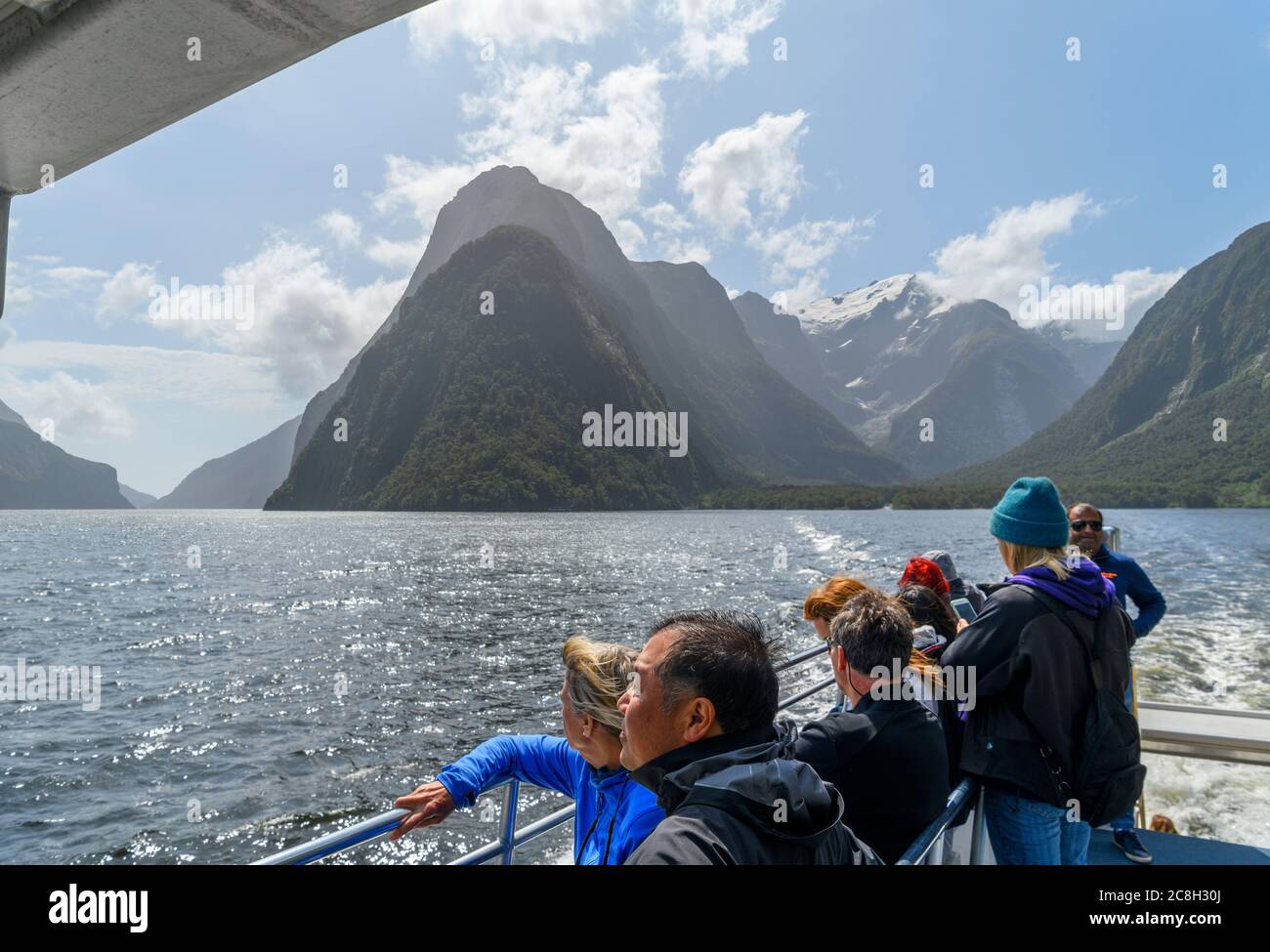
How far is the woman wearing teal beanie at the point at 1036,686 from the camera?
2701 mm

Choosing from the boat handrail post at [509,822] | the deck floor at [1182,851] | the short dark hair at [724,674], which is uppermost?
the short dark hair at [724,674]

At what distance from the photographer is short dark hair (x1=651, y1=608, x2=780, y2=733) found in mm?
1618

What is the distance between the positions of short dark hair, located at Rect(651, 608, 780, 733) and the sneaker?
4.15 metres

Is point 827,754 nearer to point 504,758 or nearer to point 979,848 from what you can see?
point 979,848

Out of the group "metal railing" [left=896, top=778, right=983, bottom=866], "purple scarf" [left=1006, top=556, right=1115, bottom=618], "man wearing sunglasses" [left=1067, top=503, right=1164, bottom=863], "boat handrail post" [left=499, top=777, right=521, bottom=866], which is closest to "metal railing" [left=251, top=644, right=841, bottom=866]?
"boat handrail post" [left=499, top=777, right=521, bottom=866]

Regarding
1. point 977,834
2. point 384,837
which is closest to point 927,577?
point 977,834

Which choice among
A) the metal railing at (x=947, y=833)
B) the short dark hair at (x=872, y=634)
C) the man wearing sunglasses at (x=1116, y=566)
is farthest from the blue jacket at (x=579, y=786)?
the man wearing sunglasses at (x=1116, y=566)

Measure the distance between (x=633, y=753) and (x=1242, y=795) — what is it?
9.67 m

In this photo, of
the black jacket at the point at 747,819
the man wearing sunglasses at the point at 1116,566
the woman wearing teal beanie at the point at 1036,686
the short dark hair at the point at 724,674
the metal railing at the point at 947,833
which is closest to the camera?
the black jacket at the point at 747,819

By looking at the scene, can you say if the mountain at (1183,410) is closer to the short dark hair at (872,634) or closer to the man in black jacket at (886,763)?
the short dark hair at (872,634)

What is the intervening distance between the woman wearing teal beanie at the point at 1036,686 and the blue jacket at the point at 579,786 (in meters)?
1.50

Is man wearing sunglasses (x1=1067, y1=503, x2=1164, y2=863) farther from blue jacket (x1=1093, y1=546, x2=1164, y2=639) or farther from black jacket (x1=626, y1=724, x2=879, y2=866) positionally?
black jacket (x1=626, y1=724, x2=879, y2=866)
